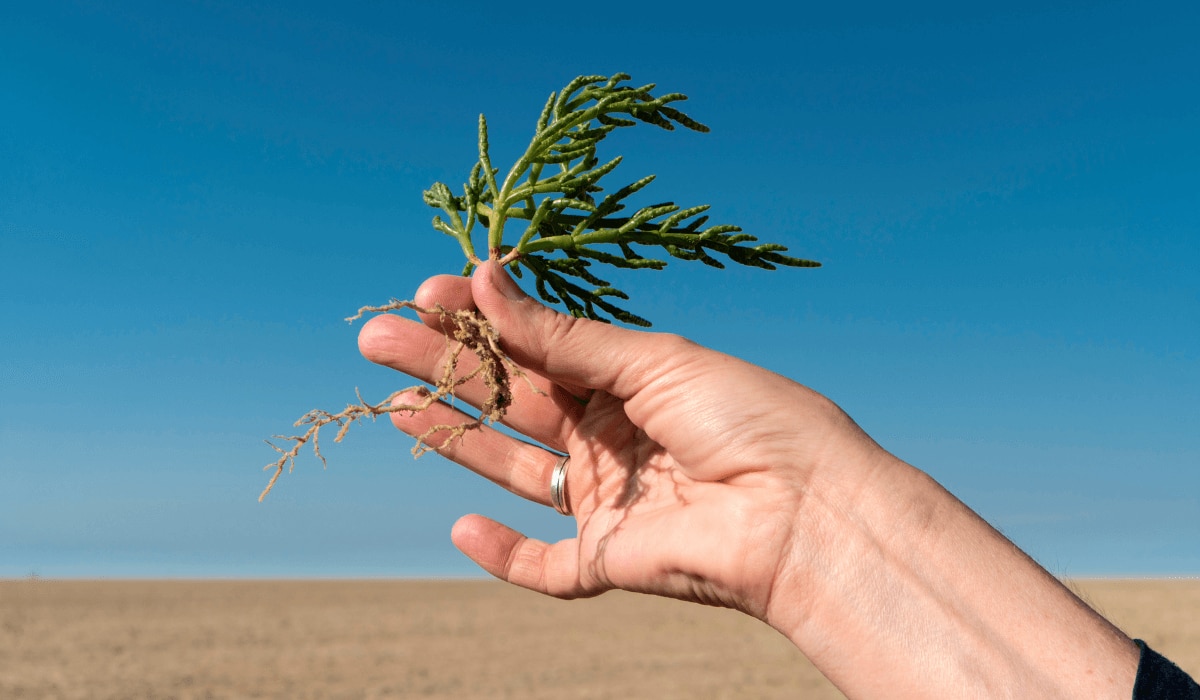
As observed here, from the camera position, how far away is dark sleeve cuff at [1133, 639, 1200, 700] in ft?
8.73

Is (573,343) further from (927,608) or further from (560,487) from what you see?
(927,608)

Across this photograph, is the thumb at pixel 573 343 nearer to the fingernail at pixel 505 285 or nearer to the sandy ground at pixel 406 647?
the fingernail at pixel 505 285

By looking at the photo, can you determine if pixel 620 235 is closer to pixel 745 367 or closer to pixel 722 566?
pixel 745 367

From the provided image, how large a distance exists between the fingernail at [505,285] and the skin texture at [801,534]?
0.01 metres

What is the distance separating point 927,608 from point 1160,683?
703 millimetres

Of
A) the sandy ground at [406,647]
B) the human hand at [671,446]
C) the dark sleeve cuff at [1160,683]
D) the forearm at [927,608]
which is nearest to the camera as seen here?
the dark sleeve cuff at [1160,683]

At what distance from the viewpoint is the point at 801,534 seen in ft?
10.4

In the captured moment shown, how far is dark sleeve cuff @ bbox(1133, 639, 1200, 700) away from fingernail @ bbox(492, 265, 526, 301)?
2.51m

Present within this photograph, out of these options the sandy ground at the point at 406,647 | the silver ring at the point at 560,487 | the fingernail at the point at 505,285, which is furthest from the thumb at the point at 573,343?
the sandy ground at the point at 406,647

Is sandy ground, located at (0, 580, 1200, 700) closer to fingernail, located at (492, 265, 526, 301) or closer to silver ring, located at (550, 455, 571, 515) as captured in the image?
silver ring, located at (550, 455, 571, 515)

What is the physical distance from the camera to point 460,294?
3.60 meters

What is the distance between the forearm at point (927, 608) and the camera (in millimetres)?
2803

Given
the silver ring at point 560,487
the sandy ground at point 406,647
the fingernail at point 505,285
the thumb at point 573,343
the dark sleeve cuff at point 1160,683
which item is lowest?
the sandy ground at point 406,647

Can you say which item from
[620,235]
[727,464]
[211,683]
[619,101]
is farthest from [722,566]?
[211,683]
